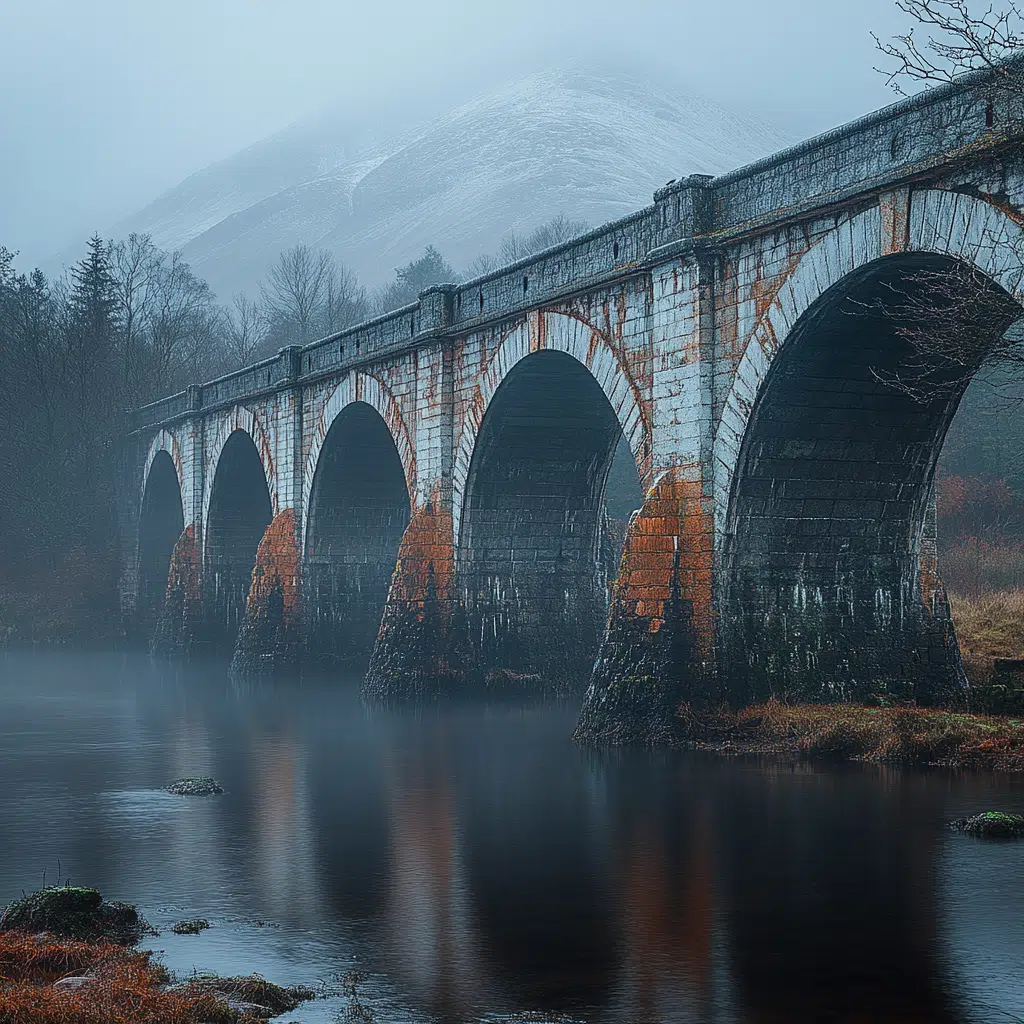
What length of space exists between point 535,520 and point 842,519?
7.06 m

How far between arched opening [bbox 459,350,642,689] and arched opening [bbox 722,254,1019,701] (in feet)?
18.5

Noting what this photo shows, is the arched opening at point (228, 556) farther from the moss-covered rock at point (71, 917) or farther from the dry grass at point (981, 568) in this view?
the moss-covered rock at point (71, 917)

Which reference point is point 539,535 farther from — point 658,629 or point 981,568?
point 981,568

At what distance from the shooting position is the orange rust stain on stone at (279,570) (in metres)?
28.1

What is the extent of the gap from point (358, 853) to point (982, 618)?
13798 mm

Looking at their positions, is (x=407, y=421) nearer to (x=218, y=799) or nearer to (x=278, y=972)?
(x=218, y=799)

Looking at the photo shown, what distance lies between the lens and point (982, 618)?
22.3m

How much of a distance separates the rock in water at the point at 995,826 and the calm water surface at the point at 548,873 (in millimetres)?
207

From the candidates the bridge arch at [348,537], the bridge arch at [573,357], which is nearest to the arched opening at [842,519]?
the bridge arch at [573,357]

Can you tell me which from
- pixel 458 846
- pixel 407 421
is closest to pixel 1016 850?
pixel 458 846

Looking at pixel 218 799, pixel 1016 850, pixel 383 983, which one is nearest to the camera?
pixel 383 983

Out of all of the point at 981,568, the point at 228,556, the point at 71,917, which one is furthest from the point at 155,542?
the point at 71,917

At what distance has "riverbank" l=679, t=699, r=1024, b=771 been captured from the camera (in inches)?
551

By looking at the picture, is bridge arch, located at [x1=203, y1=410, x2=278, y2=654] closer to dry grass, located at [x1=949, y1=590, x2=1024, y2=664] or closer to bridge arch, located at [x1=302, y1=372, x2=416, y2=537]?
bridge arch, located at [x1=302, y1=372, x2=416, y2=537]
